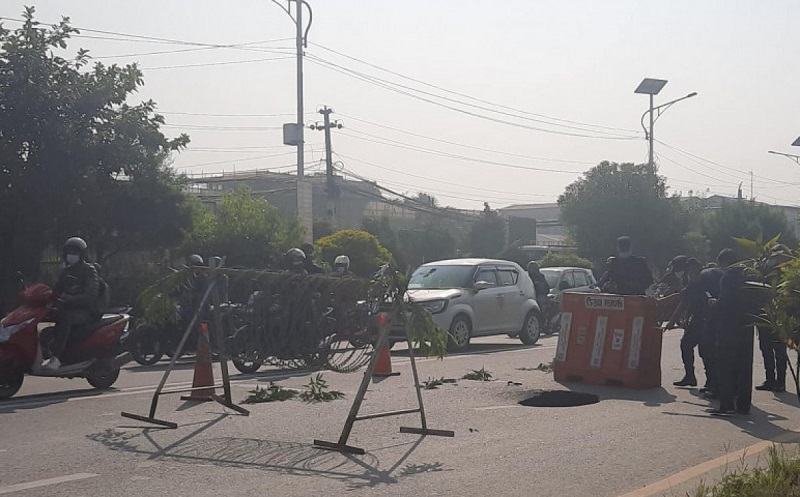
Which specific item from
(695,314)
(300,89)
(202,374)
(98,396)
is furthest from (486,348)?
(300,89)

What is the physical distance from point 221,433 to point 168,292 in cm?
151

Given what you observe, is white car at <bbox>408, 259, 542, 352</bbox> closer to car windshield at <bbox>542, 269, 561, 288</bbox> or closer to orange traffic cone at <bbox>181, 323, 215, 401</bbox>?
car windshield at <bbox>542, 269, 561, 288</bbox>

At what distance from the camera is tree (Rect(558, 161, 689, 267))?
53781 millimetres

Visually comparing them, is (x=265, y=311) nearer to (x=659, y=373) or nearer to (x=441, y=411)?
(x=441, y=411)

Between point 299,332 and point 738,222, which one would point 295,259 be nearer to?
point 299,332

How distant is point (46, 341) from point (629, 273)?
7668 millimetres

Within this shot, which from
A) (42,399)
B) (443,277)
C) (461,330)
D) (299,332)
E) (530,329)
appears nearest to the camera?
(299,332)

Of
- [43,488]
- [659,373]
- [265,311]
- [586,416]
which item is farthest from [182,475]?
[659,373]

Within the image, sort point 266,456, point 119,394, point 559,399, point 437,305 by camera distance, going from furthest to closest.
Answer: point 437,305 < point 119,394 < point 559,399 < point 266,456

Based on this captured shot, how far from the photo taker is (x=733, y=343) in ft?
34.6

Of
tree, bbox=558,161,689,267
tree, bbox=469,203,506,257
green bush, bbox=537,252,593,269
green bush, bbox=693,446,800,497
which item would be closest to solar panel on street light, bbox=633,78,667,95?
tree, bbox=558,161,689,267

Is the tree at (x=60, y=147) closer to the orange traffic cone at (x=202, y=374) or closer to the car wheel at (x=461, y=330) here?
the car wheel at (x=461, y=330)

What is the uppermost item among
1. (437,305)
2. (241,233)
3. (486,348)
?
(241,233)

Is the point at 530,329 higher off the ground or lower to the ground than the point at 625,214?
lower
